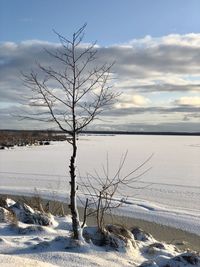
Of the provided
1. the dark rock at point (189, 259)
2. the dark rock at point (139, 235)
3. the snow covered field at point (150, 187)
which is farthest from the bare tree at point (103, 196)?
the dark rock at point (189, 259)

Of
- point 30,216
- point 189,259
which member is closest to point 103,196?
point 30,216

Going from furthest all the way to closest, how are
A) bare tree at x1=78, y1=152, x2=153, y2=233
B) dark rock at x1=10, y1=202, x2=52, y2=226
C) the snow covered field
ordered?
the snow covered field, dark rock at x1=10, y1=202, x2=52, y2=226, bare tree at x1=78, y1=152, x2=153, y2=233

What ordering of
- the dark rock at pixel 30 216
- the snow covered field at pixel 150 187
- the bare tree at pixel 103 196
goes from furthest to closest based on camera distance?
the snow covered field at pixel 150 187, the dark rock at pixel 30 216, the bare tree at pixel 103 196

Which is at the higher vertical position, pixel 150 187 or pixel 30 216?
pixel 30 216

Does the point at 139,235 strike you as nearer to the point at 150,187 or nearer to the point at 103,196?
the point at 103,196

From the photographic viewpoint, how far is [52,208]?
32.7 feet

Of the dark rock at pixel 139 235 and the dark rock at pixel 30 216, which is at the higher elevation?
the dark rock at pixel 30 216

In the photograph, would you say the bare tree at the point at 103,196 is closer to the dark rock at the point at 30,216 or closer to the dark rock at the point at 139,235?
the dark rock at the point at 139,235

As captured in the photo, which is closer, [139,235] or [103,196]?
[139,235]

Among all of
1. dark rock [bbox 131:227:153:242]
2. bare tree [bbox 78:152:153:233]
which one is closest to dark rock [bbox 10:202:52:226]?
bare tree [bbox 78:152:153:233]

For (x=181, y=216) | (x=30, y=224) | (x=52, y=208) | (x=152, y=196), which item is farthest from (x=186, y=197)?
(x=30, y=224)

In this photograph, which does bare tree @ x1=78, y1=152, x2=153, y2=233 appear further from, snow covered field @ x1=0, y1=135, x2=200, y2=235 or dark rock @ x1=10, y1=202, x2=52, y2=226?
dark rock @ x1=10, y1=202, x2=52, y2=226

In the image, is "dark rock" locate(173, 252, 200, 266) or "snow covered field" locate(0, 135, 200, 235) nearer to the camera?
"dark rock" locate(173, 252, 200, 266)

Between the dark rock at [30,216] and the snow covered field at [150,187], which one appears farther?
the snow covered field at [150,187]
